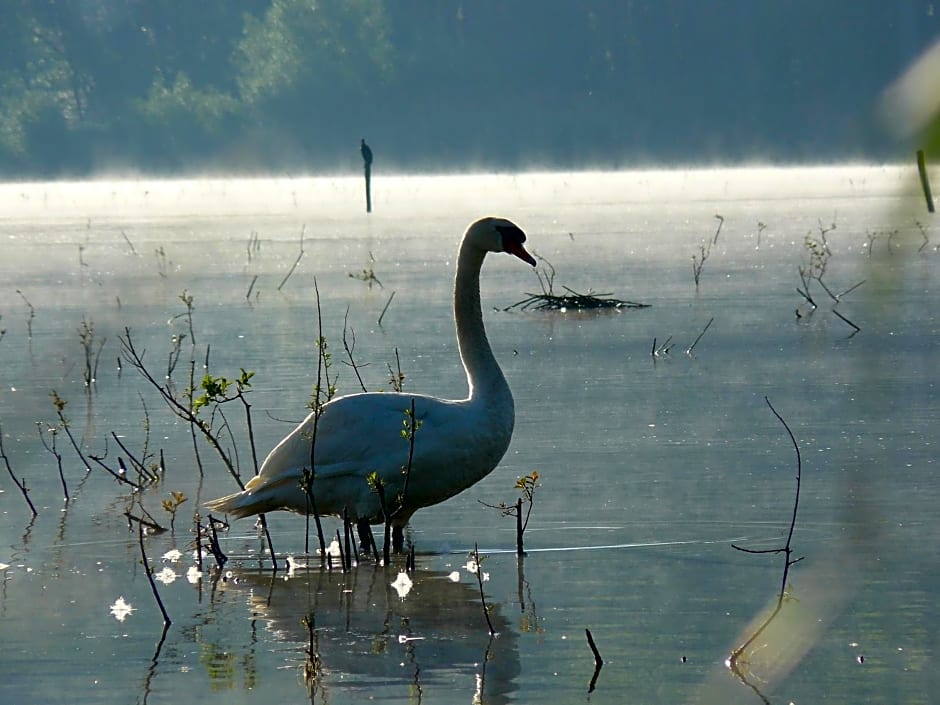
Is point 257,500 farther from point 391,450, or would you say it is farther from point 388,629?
point 388,629

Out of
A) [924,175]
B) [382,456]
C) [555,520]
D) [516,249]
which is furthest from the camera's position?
[516,249]

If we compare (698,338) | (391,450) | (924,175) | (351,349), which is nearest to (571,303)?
(698,338)

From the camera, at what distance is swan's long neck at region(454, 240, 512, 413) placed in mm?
6309

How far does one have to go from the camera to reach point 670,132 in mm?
2020

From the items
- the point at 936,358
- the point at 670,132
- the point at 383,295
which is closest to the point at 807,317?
the point at 936,358

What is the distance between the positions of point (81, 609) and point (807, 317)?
1043 cm

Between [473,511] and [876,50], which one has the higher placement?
[876,50]

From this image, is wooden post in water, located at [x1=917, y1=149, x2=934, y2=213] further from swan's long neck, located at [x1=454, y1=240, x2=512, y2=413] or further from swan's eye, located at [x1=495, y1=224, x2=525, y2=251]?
swan's eye, located at [x1=495, y1=224, x2=525, y2=251]

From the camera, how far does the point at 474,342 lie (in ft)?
22.2

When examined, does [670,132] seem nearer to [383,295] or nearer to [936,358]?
[936,358]

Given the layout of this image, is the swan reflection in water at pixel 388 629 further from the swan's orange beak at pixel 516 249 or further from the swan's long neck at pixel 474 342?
the swan's orange beak at pixel 516 249

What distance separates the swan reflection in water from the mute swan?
29 centimetres

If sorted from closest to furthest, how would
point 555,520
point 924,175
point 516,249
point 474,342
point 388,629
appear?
1. point 924,175
2. point 388,629
3. point 555,520
4. point 474,342
5. point 516,249

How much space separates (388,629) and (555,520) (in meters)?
1.74
